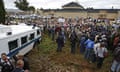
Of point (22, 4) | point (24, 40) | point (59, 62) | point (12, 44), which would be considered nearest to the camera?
point (12, 44)

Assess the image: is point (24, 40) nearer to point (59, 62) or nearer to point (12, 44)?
point (12, 44)

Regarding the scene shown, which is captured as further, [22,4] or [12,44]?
[22,4]

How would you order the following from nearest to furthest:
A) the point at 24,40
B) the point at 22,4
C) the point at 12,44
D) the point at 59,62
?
the point at 12,44, the point at 24,40, the point at 59,62, the point at 22,4

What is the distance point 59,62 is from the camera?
14547 millimetres

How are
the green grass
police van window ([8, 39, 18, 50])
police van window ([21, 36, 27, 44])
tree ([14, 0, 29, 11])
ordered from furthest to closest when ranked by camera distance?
tree ([14, 0, 29, 11]) → the green grass → police van window ([21, 36, 27, 44]) → police van window ([8, 39, 18, 50])

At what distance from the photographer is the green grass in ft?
43.2

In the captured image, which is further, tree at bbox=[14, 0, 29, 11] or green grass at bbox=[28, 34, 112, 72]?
tree at bbox=[14, 0, 29, 11]

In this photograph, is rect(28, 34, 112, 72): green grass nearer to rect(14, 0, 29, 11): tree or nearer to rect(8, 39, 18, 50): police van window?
rect(8, 39, 18, 50): police van window

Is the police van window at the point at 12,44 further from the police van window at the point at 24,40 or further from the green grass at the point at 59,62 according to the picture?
the green grass at the point at 59,62

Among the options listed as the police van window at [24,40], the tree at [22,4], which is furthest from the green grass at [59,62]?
the tree at [22,4]

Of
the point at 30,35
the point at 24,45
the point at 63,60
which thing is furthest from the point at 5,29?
the point at 63,60

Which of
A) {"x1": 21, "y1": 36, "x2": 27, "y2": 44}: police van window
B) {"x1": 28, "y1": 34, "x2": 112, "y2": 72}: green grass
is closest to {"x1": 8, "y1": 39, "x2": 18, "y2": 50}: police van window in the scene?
{"x1": 21, "y1": 36, "x2": 27, "y2": 44}: police van window

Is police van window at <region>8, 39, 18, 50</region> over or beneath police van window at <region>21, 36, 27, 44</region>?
over

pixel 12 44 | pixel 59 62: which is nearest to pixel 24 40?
pixel 12 44
